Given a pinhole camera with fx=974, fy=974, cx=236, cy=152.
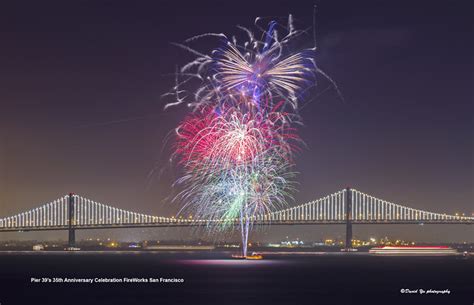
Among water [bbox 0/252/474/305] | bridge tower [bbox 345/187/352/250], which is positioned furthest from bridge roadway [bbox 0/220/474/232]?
water [bbox 0/252/474/305]

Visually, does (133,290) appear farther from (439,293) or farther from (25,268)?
(25,268)

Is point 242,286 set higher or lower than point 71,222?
lower

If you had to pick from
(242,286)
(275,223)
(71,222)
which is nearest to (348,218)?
(275,223)

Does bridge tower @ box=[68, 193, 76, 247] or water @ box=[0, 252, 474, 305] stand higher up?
bridge tower @ box=[68, 193, 76, 247]

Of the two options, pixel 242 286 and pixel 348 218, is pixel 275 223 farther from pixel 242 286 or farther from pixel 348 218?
pixel 242 286

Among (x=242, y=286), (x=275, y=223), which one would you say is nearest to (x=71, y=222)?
(x=275, y=223)

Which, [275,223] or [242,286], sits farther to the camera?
[275,223]

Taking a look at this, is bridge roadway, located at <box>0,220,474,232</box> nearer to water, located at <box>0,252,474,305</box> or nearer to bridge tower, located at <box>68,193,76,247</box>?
bridge tower, located at <box>68,193,76,247</box>

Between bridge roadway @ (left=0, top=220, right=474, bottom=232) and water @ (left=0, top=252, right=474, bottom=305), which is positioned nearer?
water @ (left=0, top=252, right=474, bottom=305)

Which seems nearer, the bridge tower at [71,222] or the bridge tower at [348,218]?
the bridge tower at [348,218]

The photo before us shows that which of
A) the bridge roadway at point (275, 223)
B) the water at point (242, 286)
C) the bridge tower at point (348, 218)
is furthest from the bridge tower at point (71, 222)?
the water at point (242, 286)

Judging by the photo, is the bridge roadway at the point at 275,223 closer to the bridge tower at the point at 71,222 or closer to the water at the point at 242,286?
the bridge tower at the point at 71,222
